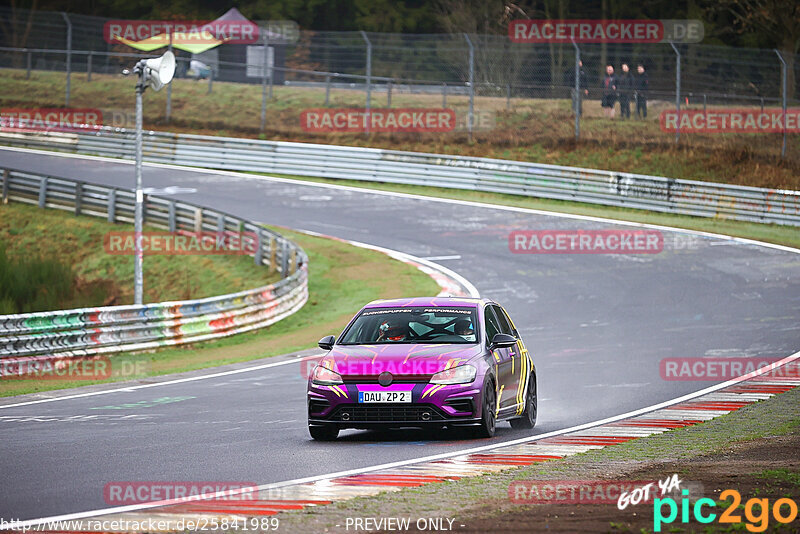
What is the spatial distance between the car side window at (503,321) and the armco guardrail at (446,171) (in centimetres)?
2162

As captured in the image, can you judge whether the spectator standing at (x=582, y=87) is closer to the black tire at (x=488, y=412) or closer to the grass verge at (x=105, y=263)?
the grass verge at (x=105, y=263)

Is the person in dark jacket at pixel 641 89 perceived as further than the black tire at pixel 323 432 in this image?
Yes

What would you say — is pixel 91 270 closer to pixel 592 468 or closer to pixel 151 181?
pixel 151 181

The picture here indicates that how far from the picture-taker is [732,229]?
32.2 metres

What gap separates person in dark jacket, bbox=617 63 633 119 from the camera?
1559 inches

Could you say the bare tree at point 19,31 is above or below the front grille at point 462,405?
above

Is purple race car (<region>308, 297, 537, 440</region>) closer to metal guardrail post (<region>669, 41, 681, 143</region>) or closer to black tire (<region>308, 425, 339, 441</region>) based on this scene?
black tire (<region>308, 425, 339, 441</region>)

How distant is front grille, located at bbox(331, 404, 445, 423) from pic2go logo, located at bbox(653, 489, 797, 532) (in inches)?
153

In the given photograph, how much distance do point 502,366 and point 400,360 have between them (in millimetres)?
1249

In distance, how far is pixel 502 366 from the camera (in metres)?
11.7
